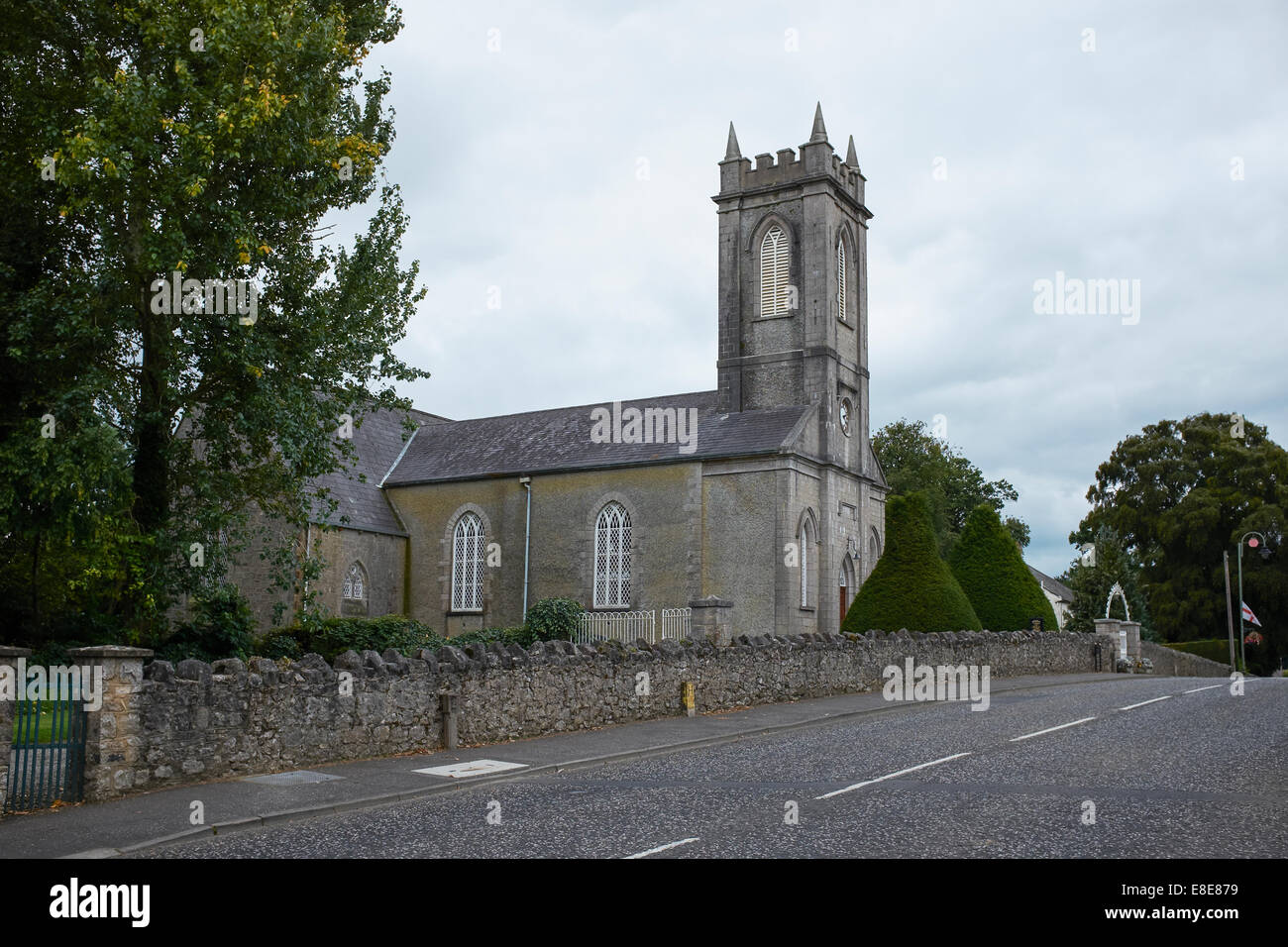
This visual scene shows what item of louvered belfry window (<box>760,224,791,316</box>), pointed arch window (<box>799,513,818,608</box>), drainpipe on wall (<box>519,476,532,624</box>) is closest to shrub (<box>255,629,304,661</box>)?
drainpipe on wall (<box>519,476,532,624</box>)

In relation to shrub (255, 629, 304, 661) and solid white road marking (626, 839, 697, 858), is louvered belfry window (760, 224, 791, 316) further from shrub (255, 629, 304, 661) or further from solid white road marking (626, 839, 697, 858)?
solid white road marking (626, 839, 697, 858)

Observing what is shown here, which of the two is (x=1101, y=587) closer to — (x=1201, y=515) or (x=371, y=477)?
(x=1201, y=515)

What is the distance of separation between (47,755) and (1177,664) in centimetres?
4277

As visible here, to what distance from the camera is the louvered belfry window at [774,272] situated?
125ft

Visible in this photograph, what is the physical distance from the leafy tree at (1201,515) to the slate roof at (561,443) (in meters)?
32.7

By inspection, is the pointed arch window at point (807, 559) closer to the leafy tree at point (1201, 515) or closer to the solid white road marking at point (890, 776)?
the solid white road marking at point (890, 776)

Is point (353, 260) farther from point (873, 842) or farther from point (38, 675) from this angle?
point (873, 842)

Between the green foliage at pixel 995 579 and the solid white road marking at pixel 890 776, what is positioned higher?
the green foliage at pixel 995 579

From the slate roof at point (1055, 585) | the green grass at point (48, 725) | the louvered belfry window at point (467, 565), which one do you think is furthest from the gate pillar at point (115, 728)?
the slate roof at point (1055, 585)

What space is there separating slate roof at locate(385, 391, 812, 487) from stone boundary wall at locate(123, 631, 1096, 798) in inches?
456

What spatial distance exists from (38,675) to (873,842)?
349 inches

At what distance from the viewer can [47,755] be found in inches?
452

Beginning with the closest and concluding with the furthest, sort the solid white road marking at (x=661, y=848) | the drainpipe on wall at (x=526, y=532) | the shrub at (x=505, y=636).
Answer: the solid white road marking at (x=661, y=848), the shrub at (x=505, y=636), the drainpipe on wall at (x=526, y=532)
